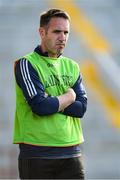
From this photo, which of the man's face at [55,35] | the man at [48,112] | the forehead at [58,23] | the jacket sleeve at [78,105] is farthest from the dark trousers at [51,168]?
the forehead at [58,23]

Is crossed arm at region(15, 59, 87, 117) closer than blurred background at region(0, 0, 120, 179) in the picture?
Yes

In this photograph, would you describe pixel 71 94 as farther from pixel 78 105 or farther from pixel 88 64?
pixel 88 64

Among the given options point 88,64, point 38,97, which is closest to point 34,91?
point 38,97

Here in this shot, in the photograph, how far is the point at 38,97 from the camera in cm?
267

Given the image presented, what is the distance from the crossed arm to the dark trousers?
0.77 feet

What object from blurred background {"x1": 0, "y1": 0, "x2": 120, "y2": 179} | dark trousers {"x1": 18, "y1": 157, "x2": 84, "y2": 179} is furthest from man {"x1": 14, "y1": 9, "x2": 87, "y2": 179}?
blurred background {"x1": 0, "y1": 0, "x2": 120, "y2": 179}

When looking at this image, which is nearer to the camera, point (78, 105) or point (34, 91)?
point (34, 91)

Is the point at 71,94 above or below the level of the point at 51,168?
above

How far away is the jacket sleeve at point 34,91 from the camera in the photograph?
8.69 feet

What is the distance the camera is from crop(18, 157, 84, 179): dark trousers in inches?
104

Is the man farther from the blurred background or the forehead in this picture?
the blurred background

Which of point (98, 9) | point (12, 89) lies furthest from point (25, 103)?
point (98, 9)

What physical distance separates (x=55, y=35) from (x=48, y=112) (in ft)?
1.33

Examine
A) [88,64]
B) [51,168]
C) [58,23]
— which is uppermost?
[58,23]
